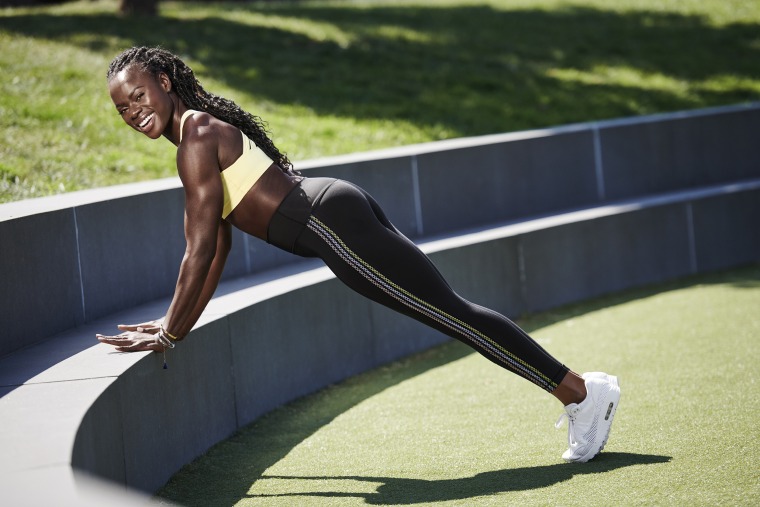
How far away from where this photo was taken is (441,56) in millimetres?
13125

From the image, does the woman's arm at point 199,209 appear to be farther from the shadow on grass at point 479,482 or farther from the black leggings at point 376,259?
the shadow on grass at point 479,482

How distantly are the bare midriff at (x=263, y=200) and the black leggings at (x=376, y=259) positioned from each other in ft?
0.11

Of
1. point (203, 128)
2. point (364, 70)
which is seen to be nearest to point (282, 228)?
point (203, 128)

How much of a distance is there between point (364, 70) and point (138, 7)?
3453 mm

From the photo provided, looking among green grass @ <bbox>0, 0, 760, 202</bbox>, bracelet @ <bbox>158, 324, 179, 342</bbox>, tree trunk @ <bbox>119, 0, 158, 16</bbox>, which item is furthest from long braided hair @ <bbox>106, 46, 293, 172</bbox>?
tree trunk @ <bbox>119, 0, 158, 16</bbox>

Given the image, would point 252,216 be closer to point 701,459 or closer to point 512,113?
point 701,459

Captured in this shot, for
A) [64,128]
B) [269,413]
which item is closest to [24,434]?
[269,413]

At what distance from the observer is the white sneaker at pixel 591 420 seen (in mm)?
4191

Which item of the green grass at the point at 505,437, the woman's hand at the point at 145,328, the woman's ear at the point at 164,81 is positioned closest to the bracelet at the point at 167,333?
the woman's hand at the point at 145,328

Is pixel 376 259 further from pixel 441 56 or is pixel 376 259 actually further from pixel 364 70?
pixel 441 56

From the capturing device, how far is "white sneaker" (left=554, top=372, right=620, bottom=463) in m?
4.19

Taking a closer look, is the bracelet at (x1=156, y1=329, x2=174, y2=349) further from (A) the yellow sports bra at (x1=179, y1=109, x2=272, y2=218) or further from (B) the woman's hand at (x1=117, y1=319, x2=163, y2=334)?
(A) the yellow sports bra at (x1=179, y1=109, x2=272, y2=218)

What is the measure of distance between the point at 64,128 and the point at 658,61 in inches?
353

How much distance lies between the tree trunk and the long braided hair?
9432mm
